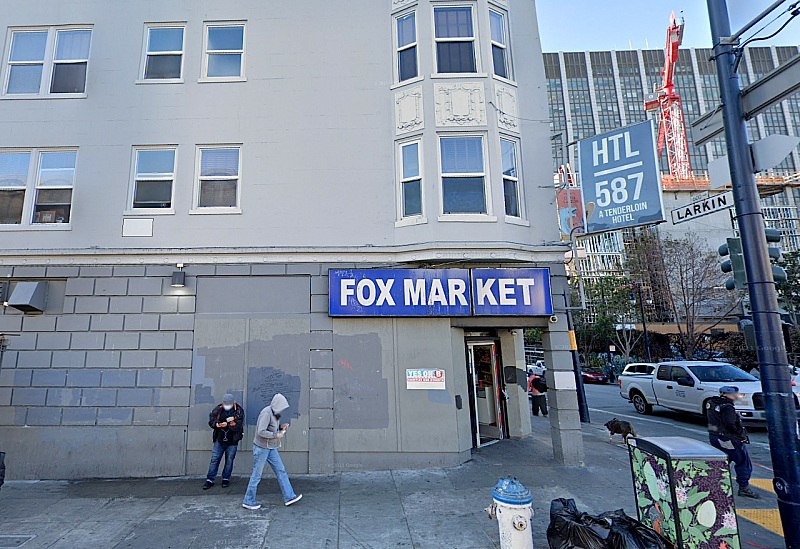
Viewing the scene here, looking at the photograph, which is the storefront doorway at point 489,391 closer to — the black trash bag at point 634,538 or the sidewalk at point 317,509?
the sidewalk at point 317,509

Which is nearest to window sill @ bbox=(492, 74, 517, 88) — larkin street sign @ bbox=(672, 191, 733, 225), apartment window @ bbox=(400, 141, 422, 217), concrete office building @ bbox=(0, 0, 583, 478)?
concrete office building @ bbox=(0, 0, 583, 478)

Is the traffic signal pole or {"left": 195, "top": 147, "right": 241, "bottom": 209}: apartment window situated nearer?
the traffic signal pole

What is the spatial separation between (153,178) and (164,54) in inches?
121

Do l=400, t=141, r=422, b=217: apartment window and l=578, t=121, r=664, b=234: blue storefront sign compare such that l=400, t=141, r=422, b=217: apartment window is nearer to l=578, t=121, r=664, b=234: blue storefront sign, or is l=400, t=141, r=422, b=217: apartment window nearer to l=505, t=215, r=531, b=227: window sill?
l=505, t=215, r=531, b=227: window sill

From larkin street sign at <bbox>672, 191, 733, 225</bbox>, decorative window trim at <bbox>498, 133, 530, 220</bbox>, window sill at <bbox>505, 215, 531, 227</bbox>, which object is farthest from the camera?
decorative window trim at <bbox>498, 133, 530, 220</bbox>

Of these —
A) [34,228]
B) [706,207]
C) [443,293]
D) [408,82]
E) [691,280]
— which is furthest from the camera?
[691,280]

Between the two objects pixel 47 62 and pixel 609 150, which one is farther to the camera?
pixel 47 62

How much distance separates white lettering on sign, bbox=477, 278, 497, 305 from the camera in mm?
8742

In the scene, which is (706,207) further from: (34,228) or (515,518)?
(34,228)

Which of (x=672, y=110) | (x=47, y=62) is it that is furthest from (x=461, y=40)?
(x=672, y=110)

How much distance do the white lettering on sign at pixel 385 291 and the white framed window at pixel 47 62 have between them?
816 centimetres

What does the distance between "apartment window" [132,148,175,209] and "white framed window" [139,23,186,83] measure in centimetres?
176

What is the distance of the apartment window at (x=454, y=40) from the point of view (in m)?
9.70

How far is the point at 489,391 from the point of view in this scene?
1155cm
